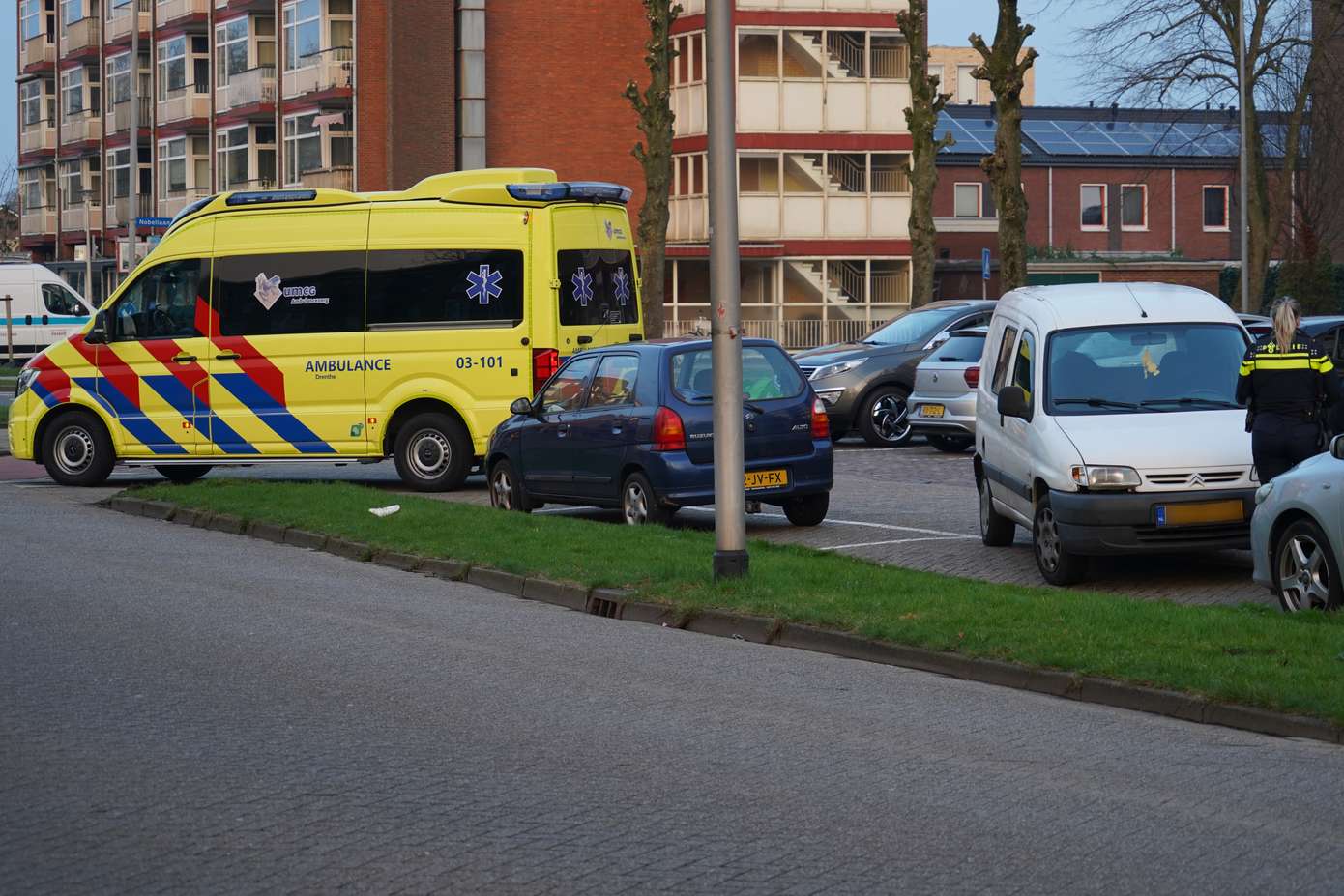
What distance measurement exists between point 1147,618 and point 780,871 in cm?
501

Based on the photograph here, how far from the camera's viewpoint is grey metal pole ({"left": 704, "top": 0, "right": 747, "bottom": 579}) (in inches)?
442

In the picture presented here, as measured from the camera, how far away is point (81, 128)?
7294 cm

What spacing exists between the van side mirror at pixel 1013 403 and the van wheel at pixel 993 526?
1456 mm

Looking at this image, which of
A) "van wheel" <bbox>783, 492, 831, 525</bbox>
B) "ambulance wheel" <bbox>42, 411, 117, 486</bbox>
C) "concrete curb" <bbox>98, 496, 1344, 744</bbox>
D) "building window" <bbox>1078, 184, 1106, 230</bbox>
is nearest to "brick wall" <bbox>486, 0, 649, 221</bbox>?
"building window" <bbox>1078, 184, 1106, 230</bbox>

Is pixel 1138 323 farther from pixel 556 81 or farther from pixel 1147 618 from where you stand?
pixel 556 81

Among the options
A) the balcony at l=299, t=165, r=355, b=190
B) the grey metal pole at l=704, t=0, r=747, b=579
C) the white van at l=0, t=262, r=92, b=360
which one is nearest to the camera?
the grey metal pole at l=704, t=0, r=747, b=579

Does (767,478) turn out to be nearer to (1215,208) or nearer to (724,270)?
(724,270)

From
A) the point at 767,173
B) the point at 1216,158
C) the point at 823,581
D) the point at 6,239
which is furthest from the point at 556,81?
the point at 823,581

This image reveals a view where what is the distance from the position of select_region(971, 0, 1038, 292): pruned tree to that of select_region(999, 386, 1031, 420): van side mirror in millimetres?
14654

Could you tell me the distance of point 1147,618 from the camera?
10.0 meters

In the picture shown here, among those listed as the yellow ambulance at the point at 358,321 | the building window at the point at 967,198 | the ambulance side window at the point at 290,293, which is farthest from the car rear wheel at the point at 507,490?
the building window at the point at 967,198

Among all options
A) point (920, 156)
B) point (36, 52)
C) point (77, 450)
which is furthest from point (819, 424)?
point (36, 52)

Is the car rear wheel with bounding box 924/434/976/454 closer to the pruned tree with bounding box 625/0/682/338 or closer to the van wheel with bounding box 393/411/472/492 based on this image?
the van wheel with bounding box 393/411/472/492

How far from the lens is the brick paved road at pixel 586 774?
558cm
